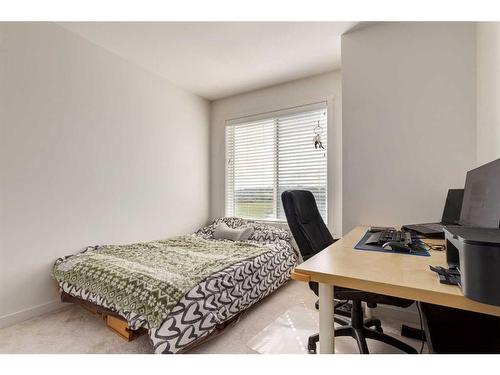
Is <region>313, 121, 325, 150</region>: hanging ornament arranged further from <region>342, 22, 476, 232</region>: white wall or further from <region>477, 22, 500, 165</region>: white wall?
<region>477, 22, 500, 165</region>: white wall

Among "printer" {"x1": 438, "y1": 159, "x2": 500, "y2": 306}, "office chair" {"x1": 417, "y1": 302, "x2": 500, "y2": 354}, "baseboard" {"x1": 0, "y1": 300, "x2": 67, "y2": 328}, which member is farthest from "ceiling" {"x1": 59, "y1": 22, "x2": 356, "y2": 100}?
"baseboard" {"x1": 0, "y1": 300, "x2": 67, "y2": 328}

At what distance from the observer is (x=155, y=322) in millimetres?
1506

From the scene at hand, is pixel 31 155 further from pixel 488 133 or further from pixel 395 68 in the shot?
pixel 488 133

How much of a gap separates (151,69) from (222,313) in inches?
111

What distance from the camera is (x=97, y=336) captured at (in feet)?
6.00

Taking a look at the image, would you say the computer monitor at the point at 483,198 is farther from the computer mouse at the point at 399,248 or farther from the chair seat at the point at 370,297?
the chair seat at the point at 370,297

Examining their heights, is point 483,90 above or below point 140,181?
above

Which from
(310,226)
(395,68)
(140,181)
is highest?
(395,68)

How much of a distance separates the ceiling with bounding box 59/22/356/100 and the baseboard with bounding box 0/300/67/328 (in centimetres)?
249

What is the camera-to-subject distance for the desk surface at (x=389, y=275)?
2.36 feet

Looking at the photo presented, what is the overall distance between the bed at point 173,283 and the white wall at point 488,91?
188 cm

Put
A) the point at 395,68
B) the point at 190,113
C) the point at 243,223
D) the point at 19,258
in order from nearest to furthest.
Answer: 1. the point at 19,258
2. the point at 395,68
3. the point at 243,223
4. the point at 190,113

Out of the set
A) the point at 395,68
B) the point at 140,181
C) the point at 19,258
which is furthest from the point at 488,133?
the point at 19,258

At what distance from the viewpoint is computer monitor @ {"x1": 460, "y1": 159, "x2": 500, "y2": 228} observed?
103 cm
